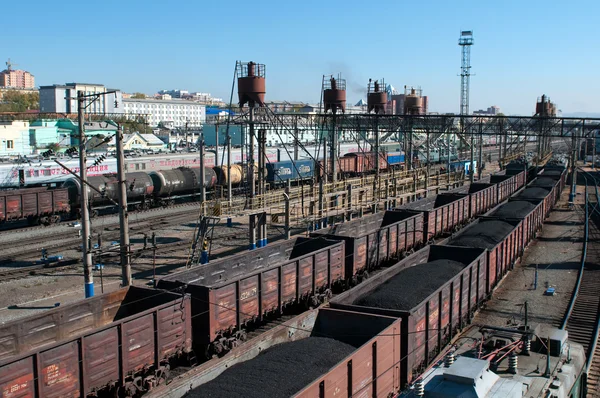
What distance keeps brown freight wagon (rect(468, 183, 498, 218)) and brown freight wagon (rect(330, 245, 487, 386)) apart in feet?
53.7

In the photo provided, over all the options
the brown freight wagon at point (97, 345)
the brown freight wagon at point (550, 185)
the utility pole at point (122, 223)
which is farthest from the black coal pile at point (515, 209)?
the brown freight wagon at point (97, 345)

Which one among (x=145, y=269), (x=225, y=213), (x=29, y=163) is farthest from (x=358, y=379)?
(x=29, y=163)

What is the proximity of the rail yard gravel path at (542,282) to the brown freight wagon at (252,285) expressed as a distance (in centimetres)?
521

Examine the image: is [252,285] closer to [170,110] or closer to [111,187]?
[111,187]

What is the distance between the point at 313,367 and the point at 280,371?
2.36ft

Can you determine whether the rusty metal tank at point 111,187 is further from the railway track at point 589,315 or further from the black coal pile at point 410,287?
the railway track at point 589,315

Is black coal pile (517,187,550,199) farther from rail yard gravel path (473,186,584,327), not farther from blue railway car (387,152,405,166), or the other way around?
blue railway car (387,152,405,166)

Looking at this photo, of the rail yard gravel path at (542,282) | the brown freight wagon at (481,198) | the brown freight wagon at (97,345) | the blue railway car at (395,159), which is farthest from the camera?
the blue railway car at (395,159)

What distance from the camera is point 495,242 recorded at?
21672 millimetres

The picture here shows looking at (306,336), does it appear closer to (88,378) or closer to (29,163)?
(88,378)

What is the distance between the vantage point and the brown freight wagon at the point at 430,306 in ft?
40.1

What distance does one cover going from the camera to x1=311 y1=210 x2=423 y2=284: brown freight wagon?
2050 centimetres

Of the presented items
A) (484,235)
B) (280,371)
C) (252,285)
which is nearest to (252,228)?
(484,235)

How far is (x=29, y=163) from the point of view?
3866 cm
